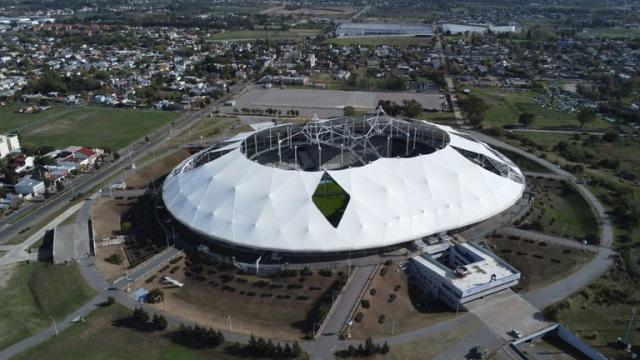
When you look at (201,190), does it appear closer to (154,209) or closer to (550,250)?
(154,209)

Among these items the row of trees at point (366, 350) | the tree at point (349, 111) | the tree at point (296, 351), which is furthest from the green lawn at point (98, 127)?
the row of trees at point (366, 350)

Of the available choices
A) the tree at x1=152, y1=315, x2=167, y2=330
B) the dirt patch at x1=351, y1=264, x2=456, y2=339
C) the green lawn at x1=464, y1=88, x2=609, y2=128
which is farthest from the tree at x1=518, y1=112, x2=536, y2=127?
the tree at x1=152, y1=315, x2=167, y2=330

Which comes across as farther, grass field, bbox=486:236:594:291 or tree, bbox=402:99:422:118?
tree, bbox=402:99:422:118

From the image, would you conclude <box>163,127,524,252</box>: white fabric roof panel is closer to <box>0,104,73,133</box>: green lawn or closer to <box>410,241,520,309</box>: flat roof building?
<box>410,241,520,309</box>: flat roof building

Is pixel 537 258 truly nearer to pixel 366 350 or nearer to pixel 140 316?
pixel 366 350

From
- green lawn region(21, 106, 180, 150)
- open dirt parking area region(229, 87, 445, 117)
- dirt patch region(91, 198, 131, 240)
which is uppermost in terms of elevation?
open dirt parking area region(229, 87, 445, 117)
